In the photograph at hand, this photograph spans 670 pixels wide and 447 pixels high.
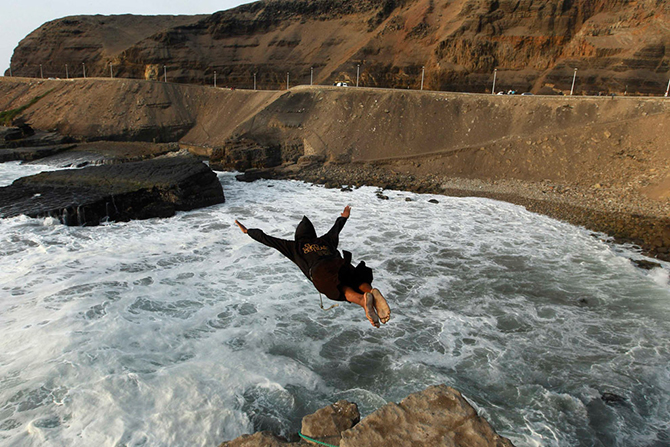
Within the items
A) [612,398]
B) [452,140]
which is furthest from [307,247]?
[452,140]

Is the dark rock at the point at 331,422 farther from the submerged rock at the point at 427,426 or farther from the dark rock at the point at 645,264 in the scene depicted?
the dark rock at the point at 645,264

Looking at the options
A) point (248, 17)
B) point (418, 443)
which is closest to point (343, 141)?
point (418, 443)

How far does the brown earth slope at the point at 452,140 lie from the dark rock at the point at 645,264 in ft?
3.88

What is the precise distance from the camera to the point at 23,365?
6.78 metres

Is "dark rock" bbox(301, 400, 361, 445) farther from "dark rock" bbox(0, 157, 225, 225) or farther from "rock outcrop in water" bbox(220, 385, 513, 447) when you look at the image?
"dark rock" bbox(0, 157, 225, 225)

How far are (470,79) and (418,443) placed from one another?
39.5 m

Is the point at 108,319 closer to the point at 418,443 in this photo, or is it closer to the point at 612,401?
the point at 418,443

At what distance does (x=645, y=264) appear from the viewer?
1236 centimetres

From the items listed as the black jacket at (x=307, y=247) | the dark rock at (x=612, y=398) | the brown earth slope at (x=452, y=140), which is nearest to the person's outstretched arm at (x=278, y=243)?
the black jacket at (x=307, y=247)

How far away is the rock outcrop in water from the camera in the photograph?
3.46 meters

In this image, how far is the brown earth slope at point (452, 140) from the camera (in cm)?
1912

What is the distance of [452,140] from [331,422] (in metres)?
23.8

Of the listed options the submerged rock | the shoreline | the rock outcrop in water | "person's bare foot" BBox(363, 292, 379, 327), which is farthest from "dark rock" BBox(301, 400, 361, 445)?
the shoreline

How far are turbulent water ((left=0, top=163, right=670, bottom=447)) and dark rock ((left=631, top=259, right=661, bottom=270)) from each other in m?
0.30
